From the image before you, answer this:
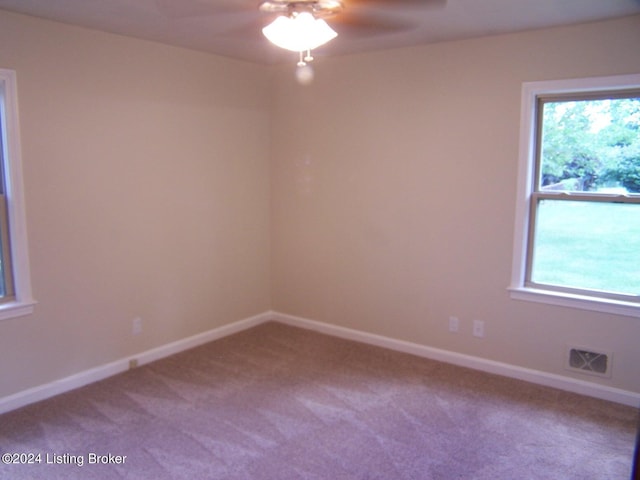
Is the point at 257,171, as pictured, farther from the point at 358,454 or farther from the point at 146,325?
the point at 358,454

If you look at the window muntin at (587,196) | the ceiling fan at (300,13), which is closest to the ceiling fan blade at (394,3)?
the ceiling fan at (300,13)

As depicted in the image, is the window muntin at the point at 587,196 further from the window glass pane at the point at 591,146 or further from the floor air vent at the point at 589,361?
the floor air vent at the point at 589,361

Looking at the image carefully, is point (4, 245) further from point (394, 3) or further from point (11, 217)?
point (394, 3)

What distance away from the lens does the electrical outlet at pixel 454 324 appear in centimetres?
391

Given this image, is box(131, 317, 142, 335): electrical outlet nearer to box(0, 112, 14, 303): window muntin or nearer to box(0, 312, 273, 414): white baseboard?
box(0, 312, 273, 414): white baseboard

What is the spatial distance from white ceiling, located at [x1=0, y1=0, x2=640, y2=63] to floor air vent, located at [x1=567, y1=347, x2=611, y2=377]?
2.15 metres

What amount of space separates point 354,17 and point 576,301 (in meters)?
2.35

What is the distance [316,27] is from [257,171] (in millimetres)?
2255

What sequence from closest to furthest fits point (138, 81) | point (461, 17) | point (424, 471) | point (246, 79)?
point (424, 471) → point (461, 17) → point (138, 81) → point (246, 79)

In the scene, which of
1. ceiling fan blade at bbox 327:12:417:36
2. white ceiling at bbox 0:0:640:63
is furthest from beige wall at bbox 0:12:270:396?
ceiling fan blade at bbox 327:12:417:36

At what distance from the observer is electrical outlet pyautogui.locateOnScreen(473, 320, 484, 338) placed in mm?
3799

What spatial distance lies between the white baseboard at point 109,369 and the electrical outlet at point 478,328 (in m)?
2.07

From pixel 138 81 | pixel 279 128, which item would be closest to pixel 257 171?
pixel 279 128

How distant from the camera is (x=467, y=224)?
3.77 m
